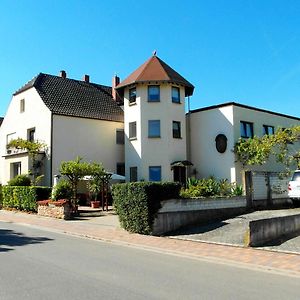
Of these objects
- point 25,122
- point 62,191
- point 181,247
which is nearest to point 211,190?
point 181,247

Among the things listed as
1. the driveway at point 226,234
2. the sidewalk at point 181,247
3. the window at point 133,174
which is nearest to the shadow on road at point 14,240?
the sidewalk at point 181,247

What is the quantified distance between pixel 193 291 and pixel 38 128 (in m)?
27.8

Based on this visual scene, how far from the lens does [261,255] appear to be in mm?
11195

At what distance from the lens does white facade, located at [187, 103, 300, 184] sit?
28.1 metres

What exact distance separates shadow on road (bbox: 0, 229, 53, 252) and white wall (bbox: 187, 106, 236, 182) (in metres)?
16.1

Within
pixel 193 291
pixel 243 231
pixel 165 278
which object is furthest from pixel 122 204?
pixel 193 291

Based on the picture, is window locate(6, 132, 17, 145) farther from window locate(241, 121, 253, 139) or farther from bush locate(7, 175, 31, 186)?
window locate(241, 121, 253, 139)

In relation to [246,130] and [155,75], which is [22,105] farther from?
[246,130]

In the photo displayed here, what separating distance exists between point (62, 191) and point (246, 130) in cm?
1344

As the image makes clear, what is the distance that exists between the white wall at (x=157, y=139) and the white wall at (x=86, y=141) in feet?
11.3

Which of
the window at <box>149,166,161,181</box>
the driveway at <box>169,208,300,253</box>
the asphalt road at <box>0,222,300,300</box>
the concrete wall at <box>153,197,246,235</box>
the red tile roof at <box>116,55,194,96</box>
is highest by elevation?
the red tile roof at <box>116,55,194,96</box>

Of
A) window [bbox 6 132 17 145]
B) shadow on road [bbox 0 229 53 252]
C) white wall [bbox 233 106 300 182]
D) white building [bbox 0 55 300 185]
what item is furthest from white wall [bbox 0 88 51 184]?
shadow on road [bbox 0 229 53 252]

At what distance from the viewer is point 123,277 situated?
27.1ft

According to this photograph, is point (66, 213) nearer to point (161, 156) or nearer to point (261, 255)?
point (161, 156)
